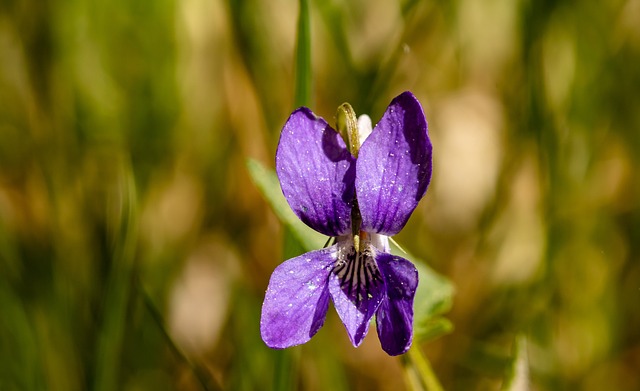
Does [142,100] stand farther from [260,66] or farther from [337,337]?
[337,337]

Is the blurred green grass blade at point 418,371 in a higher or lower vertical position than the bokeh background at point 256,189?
lower

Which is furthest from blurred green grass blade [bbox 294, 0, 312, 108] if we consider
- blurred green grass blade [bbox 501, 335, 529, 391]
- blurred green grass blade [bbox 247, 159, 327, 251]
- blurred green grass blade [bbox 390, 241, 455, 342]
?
blurred green grass blade [bbox 501, 335, 529, 391]

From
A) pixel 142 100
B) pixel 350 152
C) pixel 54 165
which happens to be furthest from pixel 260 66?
pixel 350 152

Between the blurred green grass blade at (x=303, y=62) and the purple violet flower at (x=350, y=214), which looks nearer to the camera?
the purple violet flower at (x=350, y=214)

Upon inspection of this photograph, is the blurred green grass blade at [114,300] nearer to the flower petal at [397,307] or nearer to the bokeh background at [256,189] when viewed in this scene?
the bokeh background at [256,189]

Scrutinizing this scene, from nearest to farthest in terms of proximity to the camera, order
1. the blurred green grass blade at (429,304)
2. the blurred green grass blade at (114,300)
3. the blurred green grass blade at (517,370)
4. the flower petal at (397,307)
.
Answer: the flower petal at (397,307)
the blurred green grass blade at (517,370)
the blurred green grass blade at (429,304)
the blurred green grass blade at (114,300)

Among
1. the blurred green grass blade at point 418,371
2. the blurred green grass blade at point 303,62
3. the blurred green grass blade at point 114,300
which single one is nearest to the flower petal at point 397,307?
the blurred green grass blade at point 418,371

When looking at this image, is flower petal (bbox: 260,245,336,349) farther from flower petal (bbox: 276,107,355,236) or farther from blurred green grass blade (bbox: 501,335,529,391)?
blurred green grass blade (bbox: 501,335,529,391)

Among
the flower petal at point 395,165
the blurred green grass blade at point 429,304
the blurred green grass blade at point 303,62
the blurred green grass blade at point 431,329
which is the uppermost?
the blurred green grass blade at point 303,62

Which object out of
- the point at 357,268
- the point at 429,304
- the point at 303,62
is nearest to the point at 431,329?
the point at 429,304
